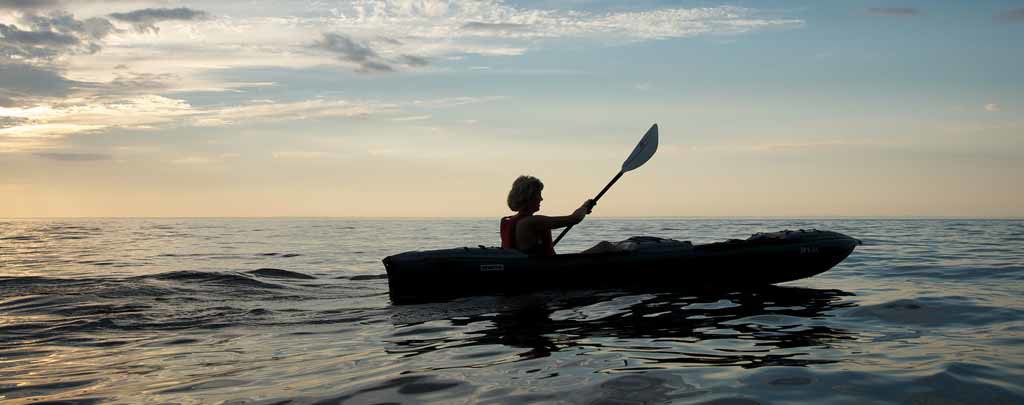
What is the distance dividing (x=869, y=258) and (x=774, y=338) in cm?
1097

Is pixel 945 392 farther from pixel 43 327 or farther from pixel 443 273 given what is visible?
pixel 43 327

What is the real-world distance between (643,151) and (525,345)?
21.1 feet

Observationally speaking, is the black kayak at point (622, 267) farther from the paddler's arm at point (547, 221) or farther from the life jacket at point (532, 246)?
the paddler's arm at point (547, 221)

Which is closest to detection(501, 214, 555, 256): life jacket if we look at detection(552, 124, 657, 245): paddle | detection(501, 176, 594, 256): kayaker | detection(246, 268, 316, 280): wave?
detection(501, 176, 594, 256): kayaker

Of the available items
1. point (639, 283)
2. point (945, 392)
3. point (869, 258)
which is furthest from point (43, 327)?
point (869, 258)

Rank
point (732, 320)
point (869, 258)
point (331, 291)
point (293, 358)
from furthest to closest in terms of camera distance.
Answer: point (869, 258) < point (331, 291) < point (732, 320) < point (293, 358)

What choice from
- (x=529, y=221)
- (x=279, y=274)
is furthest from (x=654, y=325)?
(x=279, y=274)

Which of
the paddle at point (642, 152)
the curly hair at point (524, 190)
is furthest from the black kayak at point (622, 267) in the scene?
the paddle at point (642, 152)

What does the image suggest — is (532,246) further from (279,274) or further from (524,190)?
(279,274)

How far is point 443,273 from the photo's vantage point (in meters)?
8.70

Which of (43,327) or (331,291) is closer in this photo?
(43,327)

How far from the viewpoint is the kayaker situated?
8688 millimetres

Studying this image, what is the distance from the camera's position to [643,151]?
37.2 feet

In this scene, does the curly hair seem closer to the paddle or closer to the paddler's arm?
the paddler's arm
